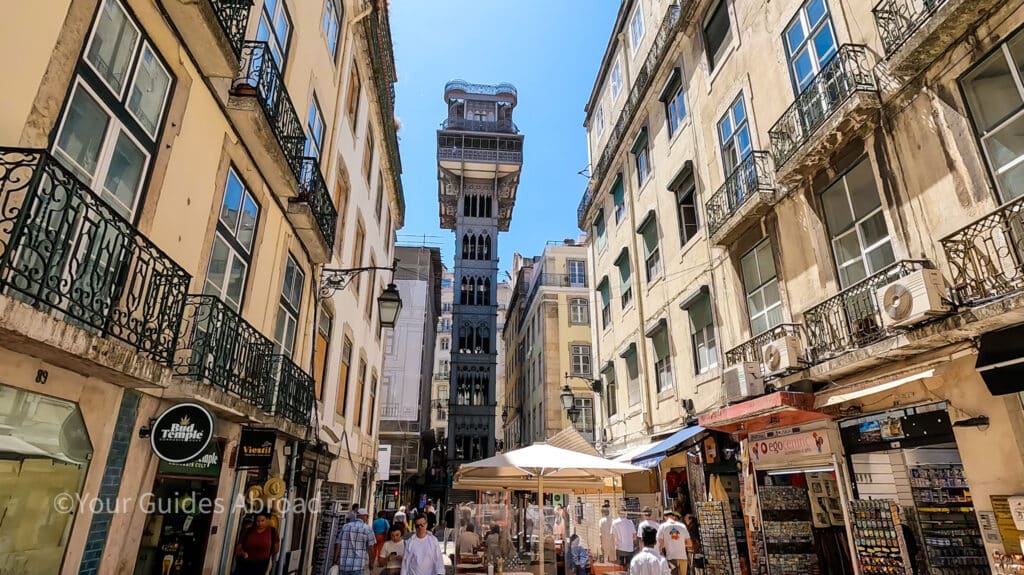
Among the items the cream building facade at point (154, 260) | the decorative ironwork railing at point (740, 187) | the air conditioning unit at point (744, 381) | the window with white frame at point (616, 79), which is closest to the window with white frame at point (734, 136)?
the decorative ironwork railing at point (740, 187)

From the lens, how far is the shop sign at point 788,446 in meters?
8.17

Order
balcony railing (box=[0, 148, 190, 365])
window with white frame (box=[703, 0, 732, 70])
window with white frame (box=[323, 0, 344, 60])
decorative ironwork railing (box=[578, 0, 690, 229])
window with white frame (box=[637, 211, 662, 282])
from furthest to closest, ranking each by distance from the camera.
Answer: window with white frame (box=[637, 211, 662, 282])
decorative ironwork railing (box=[578, 0, 690, 229])
window with white frame (box=[703, 0, 732, 70])
window with white frame (box=[323, 0, 344, 60])
balcony railing (box=[0, 148, 190, 365])

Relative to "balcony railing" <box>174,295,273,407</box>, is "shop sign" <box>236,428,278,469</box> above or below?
below

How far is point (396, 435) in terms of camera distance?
30078 millimetres

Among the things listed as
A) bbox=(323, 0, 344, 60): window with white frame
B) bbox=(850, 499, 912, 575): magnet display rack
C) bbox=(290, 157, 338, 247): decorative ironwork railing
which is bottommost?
bbox=(850, 499, 912, 575): magnet display rack

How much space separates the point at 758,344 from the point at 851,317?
231 cm

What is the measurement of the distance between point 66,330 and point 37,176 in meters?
1.08

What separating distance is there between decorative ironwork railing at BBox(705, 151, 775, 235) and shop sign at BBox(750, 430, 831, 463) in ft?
14.4

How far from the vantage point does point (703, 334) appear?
12.4 meters

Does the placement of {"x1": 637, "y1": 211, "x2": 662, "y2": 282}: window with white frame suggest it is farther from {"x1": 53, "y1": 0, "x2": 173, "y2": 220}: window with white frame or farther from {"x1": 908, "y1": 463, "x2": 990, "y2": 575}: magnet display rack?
{"x1": 53, "y1": 0, "x2": 173, "y2": 220}: window with white frame

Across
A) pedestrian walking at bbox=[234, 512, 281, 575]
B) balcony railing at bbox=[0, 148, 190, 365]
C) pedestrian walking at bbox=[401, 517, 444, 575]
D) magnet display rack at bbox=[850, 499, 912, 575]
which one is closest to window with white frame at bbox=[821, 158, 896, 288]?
magnet display rack at bbox=[850, 499, 912, 575]

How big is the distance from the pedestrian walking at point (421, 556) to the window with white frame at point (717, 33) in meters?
12.0

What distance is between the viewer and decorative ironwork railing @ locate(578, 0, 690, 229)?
14289mm

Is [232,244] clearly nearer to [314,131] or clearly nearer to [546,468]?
[314,131]
